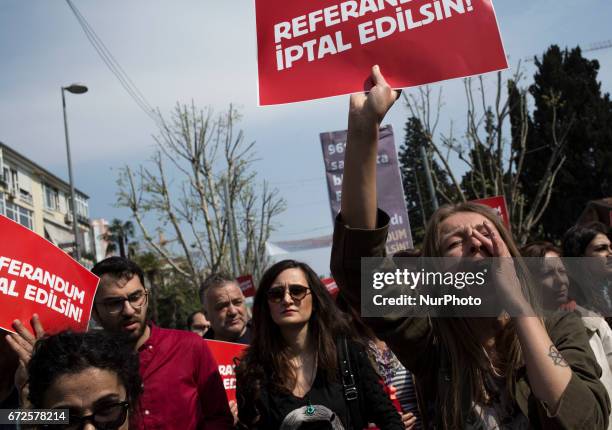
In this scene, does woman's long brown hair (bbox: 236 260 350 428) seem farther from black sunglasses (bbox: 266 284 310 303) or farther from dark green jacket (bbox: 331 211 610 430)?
dark green jacket (bbox: 331 211 610 430)

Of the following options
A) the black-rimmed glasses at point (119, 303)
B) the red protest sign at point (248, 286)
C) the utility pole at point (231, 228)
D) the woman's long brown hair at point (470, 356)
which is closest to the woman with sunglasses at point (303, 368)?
the black-rimmed glasses at point (119, 303)

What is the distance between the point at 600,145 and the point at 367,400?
1287 inches

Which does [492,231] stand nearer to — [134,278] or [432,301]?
[432,301]

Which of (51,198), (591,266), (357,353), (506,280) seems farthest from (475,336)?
(51,198)

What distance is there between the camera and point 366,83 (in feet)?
7.14

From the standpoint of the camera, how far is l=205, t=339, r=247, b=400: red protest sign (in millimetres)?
4719

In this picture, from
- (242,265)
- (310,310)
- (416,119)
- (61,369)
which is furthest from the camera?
(242,265)

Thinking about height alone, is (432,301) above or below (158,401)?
above

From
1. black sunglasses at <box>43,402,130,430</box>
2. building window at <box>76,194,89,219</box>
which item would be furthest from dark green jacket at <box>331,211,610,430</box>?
building window at <box>76,194,89,219</box>

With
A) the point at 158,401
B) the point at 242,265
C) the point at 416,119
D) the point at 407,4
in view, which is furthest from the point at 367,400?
the point at 242,265

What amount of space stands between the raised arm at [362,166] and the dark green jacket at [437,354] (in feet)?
0.14

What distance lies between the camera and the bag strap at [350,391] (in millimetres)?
3018

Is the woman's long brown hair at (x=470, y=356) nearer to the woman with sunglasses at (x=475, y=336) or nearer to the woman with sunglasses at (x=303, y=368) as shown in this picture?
the woman with sunglasses at (x=475, y=336)

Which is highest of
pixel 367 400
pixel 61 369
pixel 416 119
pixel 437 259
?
pixel 416 119
